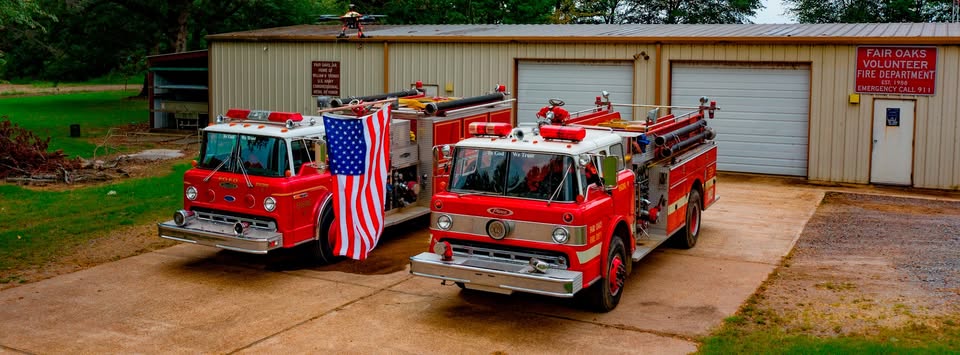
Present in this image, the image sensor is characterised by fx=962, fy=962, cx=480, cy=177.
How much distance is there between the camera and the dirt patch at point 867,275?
423 inches

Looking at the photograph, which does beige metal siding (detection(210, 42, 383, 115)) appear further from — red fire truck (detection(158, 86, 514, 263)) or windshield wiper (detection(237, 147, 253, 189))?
windshield wiper (detection(237, 147, 253, 189))

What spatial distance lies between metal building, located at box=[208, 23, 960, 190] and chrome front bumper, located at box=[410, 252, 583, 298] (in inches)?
500

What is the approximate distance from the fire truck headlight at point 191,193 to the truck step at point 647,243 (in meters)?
6.01

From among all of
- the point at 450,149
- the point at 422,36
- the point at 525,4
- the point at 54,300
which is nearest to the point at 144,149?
the point at 422,36

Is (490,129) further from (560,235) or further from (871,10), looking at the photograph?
(871,10)

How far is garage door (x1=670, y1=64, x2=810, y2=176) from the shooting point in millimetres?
21391

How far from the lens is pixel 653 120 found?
13719mm

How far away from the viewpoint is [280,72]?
90.9 ft

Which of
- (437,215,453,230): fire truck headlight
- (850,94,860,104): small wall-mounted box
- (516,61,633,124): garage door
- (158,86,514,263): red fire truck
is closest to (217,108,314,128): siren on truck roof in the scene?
(158,86,514,263): red fire truck

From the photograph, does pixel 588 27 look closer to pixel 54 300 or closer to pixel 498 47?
pixel 498 47

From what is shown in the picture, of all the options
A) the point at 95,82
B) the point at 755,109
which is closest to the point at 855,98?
the point at 755,109

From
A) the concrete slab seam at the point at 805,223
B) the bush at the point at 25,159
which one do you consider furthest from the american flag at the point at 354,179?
the bush at the point at 25,159

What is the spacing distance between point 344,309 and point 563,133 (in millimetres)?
3289

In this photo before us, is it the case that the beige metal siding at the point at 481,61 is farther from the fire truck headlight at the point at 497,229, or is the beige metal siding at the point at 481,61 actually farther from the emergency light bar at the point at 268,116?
the fire truck headlight at the point at 497,229
